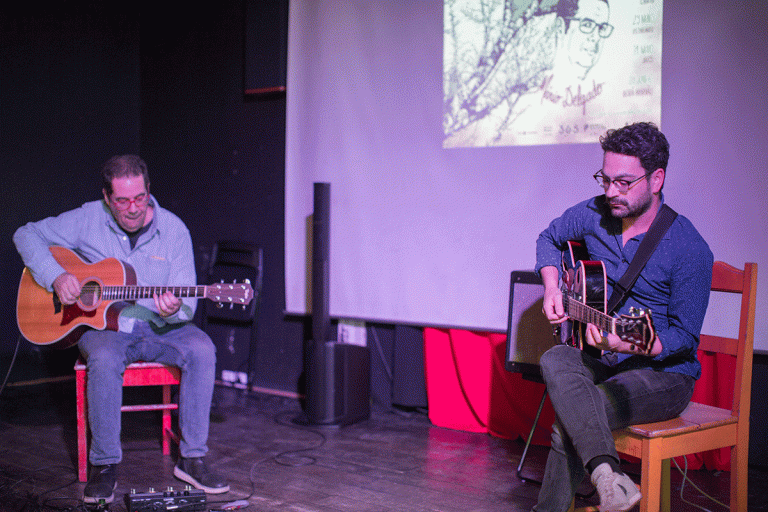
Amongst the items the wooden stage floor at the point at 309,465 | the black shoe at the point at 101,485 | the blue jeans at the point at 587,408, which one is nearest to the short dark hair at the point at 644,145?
the blue jeans at the point at 587,408

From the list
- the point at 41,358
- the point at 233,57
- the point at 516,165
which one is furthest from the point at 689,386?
the point at 41,358

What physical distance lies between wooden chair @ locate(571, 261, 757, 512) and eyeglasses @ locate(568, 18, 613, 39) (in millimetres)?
1259

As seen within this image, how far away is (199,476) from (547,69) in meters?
2.35

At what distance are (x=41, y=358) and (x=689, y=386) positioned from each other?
391cm

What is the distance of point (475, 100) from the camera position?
3422 mm

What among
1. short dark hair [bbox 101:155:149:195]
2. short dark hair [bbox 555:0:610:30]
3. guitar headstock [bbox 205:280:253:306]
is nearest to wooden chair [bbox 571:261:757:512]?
short dark hair [bbox 555:0:610:30]

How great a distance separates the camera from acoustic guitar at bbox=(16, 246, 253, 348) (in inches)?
109

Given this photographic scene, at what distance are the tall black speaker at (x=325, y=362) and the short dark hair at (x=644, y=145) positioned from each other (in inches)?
72.4

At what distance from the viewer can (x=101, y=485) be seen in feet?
8.23

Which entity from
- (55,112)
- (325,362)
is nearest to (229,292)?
(325,362)

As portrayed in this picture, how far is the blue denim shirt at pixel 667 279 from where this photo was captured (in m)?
2.04

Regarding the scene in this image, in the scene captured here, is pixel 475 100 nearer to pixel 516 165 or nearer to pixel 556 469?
pixel 516 165

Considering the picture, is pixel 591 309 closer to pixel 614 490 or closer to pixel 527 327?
pixel 614 490

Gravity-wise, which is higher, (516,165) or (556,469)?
(516,165)
